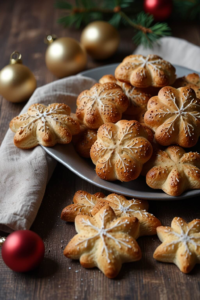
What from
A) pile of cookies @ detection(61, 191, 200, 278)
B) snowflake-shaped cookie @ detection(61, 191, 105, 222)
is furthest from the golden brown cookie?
pile of cookies @ detection(61, 191, 200, 278)

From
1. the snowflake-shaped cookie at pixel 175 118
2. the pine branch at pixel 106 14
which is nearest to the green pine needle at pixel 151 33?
the pine branch at pixel 106 14

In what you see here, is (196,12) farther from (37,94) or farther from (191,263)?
(191,263)

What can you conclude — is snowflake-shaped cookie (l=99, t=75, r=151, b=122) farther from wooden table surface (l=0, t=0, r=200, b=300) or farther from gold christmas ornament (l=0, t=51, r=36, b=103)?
gold christmas ornament (l=0, t=51, r=36, b=103)

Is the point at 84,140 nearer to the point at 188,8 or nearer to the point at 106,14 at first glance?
the point at 106,14

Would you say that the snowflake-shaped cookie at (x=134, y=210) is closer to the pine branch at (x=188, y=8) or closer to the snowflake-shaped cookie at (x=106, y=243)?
the snowflake-shaped cookie at (x=106, y=243)

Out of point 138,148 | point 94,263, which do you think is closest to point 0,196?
point 94,263

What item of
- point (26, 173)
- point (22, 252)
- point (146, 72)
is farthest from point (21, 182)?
point (146, 72)

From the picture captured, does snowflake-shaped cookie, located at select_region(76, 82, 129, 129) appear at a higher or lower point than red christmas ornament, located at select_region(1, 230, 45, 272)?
higher
